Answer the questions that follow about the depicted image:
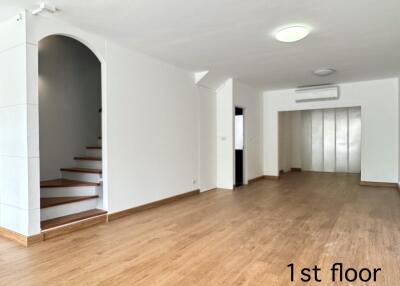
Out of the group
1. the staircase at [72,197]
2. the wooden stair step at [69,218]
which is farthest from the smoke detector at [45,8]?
the wooden stair step at [69,218]

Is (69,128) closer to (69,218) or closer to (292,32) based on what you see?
(69,218)

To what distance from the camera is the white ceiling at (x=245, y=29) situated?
9.33ft

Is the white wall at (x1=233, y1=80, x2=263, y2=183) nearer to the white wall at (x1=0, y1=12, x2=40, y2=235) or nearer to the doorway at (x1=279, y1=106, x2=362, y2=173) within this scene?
the doorway at (x1=279, y1=106, x2=362, y2=173)

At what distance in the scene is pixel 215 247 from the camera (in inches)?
115

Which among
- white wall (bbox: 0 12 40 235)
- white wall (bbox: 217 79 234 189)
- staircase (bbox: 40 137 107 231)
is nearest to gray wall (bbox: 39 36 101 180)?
staircase (bbox: 40 137 107 231)

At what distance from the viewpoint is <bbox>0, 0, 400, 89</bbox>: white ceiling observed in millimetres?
2844

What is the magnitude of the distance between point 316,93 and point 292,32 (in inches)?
161

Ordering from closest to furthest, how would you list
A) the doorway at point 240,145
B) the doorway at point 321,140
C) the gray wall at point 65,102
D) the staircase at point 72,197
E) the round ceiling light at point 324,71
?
1. the staircase at point 72,197
2. the gray wall at point 65,102
3. the round ceiling light at point 324,71
4. the doorway at point 240,145
5. the doorway at point 321,140

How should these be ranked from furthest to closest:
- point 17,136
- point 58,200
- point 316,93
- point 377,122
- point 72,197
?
1. point 316,93
2. point 377,122
3. point 72,197
4. point 58,200
5. point 17,136

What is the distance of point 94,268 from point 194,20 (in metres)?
2.85

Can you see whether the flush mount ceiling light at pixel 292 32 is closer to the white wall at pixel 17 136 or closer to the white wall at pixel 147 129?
the white wall at pixel 147 129

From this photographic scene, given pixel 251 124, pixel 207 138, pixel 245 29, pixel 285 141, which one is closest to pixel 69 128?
pixel 207 138

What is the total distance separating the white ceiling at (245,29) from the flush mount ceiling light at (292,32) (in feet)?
0.39

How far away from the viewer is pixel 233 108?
6.38 m
